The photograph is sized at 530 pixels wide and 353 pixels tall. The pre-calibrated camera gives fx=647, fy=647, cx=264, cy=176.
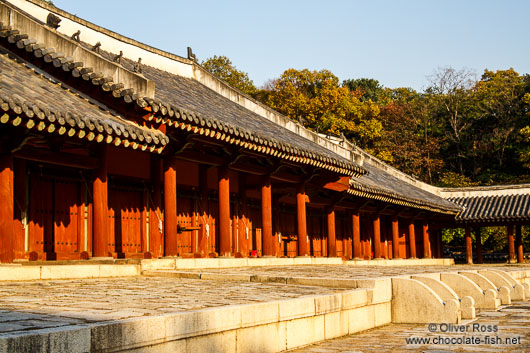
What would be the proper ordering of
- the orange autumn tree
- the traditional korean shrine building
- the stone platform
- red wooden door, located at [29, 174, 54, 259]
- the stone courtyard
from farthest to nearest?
the orange autumn tree, red wooden door, located at [29, 174, 54, 259], the traditional korean shrine building, the stone courtyard, the stone platform

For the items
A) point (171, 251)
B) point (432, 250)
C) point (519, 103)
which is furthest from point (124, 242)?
point (519, 103)

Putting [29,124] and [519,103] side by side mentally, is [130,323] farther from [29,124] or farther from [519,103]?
[519,103]

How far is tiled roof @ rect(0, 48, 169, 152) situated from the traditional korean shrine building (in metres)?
0.02

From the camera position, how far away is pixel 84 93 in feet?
38.8

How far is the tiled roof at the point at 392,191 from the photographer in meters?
22.1

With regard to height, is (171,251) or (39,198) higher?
(39,198)

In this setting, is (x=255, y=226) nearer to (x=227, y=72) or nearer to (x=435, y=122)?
(x=227, y=72)

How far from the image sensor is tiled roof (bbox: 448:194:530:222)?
103 feet

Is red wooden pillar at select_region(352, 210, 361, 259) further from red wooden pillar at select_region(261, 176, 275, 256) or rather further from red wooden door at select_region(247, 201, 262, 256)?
red wooden pillar at select_region(261, 176, 275, 256)

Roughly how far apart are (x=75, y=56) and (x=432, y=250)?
25762 mm

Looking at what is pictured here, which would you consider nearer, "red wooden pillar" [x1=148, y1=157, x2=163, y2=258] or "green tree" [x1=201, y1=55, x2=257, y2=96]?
"red wooden pillar" [x1=148, y1=157, x2=163, y2=258]

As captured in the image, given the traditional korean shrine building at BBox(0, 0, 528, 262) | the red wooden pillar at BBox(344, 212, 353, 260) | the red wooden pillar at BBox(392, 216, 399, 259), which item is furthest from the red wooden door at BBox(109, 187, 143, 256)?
the red wooden pillar at BBox(392, 216, 399, 259)

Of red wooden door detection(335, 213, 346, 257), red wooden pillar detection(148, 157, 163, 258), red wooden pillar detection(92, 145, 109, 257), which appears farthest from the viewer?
red wooden door detection(335, 213, 346, 257)

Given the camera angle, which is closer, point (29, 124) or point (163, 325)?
point (163, 325)
